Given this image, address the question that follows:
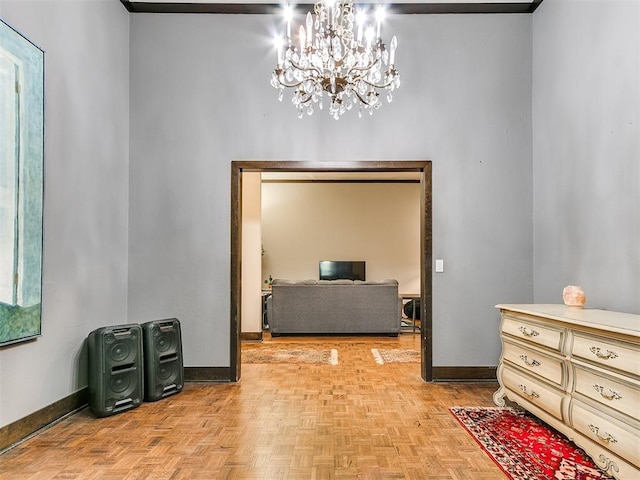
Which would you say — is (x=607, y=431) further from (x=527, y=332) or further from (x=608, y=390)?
(x=527, y=332)

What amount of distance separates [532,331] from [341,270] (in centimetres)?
765

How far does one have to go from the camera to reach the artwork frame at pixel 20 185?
2.92 meters

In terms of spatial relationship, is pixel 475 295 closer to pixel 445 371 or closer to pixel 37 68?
pixel 445 371

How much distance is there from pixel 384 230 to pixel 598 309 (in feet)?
25.0

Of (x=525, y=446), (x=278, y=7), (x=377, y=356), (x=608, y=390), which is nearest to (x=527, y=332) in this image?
(x=525, y=446)

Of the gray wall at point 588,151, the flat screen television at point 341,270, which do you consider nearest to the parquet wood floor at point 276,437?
the gray wall at point 588,151

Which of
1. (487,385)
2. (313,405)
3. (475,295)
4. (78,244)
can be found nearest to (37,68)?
(78,244)

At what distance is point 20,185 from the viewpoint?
3066 mm

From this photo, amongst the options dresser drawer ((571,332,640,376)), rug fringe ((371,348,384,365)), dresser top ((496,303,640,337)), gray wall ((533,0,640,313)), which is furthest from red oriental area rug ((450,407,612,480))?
rug fringe ((371,348,384,365))

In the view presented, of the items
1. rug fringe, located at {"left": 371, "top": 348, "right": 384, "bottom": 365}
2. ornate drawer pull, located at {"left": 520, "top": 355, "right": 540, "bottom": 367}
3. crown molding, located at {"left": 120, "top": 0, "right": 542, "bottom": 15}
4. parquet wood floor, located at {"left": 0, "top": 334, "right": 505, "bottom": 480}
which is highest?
crown molding, located at {"left": 120, "top": 0, "right": 542, "bottom": 15}

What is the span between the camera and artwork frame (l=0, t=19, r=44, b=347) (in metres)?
2.92

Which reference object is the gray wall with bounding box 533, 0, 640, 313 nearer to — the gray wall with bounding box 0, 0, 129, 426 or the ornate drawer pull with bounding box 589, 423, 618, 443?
the ornate drawer pull with bounding box 589, 423, 618, 443

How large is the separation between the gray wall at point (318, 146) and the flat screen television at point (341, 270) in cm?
621

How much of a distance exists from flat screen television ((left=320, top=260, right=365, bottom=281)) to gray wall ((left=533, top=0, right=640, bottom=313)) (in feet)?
21.1
